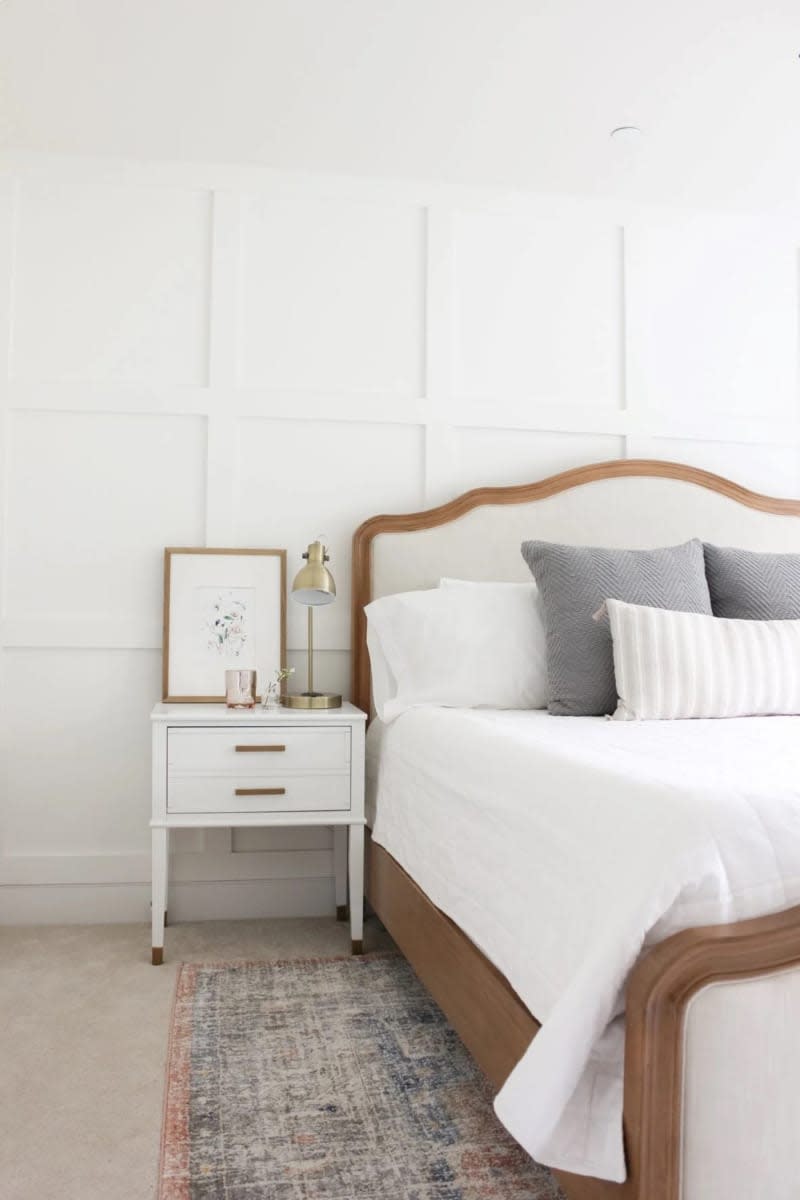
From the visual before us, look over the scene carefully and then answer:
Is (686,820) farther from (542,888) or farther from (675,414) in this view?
(675,414)

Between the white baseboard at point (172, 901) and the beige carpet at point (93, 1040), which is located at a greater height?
the white baseboard at point (172, 901)

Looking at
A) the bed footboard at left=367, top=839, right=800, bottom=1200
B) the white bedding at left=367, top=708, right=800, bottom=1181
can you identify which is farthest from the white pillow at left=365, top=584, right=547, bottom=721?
the bed footboard at left=367, top=839, right=800, bottom=1200

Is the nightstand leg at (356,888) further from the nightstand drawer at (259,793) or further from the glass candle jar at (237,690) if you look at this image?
the glass candle jar at (237,690)

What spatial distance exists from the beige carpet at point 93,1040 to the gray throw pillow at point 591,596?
991 millimetres

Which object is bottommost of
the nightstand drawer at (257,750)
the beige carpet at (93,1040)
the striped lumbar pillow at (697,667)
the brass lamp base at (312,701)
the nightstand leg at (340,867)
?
the beige carpet at (93,1040)

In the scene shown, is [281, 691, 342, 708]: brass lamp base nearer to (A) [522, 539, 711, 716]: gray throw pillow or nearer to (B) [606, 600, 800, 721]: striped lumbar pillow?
(A) [522, 539, 711, 716]: gray throw pillow

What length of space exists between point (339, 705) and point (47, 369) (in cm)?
140

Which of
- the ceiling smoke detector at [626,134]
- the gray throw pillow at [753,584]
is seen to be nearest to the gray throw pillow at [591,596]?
the gray throw pillow at [753,584]

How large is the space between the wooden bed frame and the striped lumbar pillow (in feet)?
2.37

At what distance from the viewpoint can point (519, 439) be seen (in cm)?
335

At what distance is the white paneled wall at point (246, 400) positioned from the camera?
3.07 meters

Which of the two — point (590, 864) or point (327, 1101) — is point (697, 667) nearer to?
point (590, 864)

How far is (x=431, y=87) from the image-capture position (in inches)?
107

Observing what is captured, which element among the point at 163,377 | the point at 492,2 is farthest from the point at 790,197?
the point at 163,377
